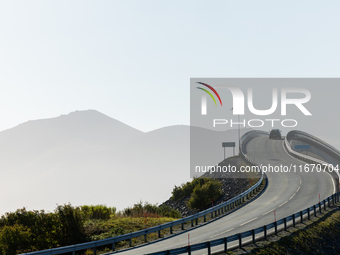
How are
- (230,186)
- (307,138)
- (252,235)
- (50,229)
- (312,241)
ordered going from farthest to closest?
(307,138) < (230,186) < (50,229) < (312,241) < (252,235)

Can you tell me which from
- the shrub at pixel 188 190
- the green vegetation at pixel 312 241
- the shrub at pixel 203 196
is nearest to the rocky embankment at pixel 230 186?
the shrub at pixel 203 196

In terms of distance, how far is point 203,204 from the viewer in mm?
35594

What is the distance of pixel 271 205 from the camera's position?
89.8ft

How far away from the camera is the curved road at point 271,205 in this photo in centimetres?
1884

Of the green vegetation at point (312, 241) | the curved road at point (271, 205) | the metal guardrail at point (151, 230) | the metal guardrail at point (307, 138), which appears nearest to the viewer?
the metal guardrail at point (151, 230)

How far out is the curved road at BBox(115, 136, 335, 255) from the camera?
1884 cm

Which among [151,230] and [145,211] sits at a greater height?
[151,230]

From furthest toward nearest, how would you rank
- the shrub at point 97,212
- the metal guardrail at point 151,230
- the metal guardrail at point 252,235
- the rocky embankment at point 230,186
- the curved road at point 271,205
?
the rocky embankment at point 230,186 < the shrub at point 97,212 < the curved road at point 271,205 < the metal guardrail at point 151,230 < the metal guardrail at point 252,235

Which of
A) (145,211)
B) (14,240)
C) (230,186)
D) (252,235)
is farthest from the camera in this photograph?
(230,186)

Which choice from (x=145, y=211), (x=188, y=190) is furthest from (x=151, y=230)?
(x=188, y=190)

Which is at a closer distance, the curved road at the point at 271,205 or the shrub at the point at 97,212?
the curved road at the point at 271,205

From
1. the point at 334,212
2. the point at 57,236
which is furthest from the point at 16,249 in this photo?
the point at 334,212

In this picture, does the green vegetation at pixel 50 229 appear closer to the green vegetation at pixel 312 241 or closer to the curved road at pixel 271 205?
the curved road at pixel 271 205

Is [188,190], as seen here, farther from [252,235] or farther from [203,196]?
[252,235]
